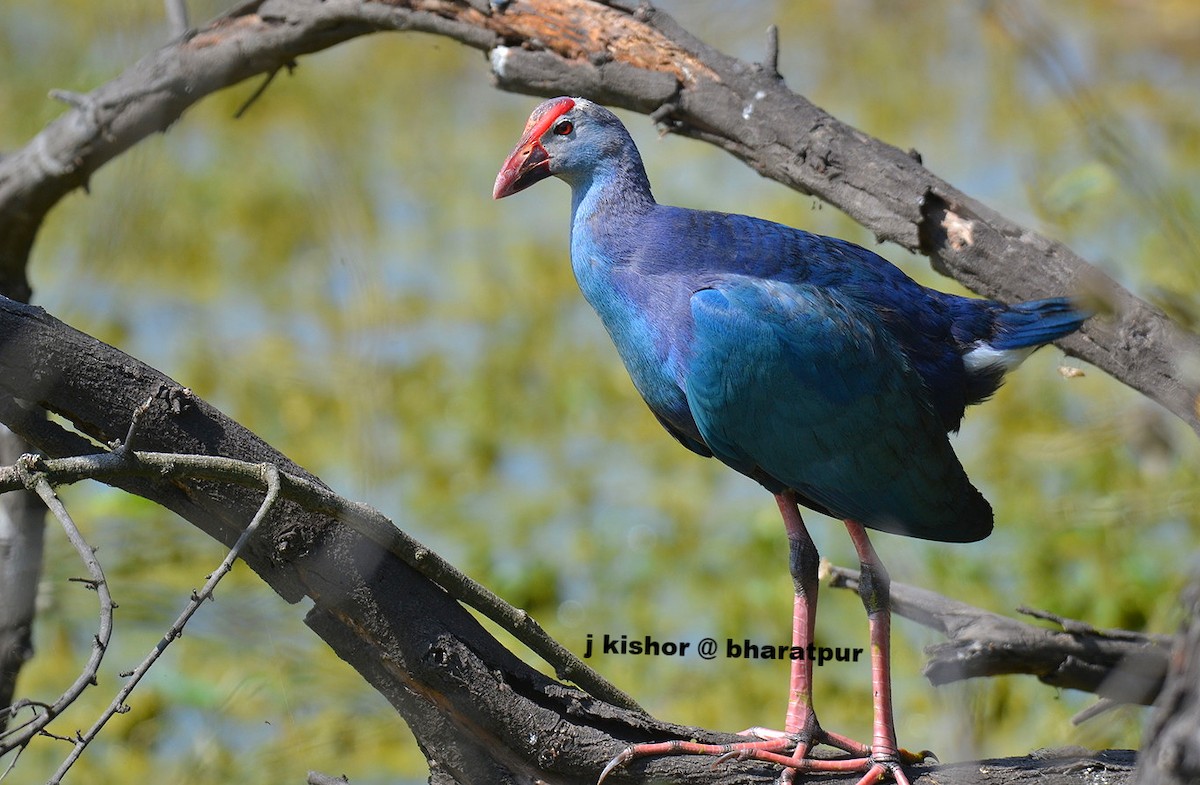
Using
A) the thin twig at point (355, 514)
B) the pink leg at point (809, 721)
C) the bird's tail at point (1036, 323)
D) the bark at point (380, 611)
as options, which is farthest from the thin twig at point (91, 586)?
the bird's tail at point (1036, 323)

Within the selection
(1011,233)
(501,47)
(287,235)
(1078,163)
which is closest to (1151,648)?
(1011,233)

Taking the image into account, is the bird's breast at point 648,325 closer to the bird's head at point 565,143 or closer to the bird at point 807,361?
the bird at point 807,361

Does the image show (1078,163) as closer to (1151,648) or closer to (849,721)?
(849,721)

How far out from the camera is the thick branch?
2.14m

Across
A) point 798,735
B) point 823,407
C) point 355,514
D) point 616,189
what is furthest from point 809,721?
point 616,189

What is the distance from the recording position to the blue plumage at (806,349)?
196 cm

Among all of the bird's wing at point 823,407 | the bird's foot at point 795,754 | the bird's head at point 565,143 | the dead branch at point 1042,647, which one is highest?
the bird's head at point 565,143

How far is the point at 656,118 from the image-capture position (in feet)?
7.66

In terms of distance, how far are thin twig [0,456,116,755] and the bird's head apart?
1.02m

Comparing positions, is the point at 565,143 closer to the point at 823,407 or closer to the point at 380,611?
the point at 823,407

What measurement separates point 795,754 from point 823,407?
510mm

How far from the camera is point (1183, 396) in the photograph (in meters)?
2.01

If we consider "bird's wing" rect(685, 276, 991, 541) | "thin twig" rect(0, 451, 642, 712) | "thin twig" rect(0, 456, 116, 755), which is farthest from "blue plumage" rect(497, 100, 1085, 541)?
"thin twig" rect(0, 456, 116, 755)

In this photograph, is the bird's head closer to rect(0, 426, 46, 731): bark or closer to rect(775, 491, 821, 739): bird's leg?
rect(775, 491, 821, 739): bird's leg
